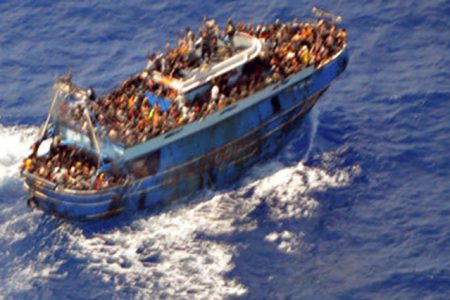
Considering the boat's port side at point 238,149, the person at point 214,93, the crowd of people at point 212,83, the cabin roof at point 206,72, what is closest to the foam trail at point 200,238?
the boat's port side at point 238,149

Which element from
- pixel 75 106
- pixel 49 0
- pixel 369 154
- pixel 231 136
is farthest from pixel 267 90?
pixel 49 0

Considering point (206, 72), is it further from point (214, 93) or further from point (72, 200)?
point (72, 200)

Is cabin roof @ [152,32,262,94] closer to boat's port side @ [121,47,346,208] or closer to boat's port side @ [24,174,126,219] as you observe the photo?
boat's port side @ [121,47,346,208]

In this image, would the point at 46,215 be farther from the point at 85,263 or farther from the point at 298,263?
the point at 298,263

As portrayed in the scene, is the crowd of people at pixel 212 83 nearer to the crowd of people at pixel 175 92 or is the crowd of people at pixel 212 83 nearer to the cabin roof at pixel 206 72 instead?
the crowd of people at pixel 175 92

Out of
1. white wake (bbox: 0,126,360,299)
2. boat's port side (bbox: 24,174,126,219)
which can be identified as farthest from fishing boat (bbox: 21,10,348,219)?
white wake (bbox: 0,126,360,299)

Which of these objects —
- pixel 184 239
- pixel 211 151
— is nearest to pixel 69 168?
pixel 184 239
